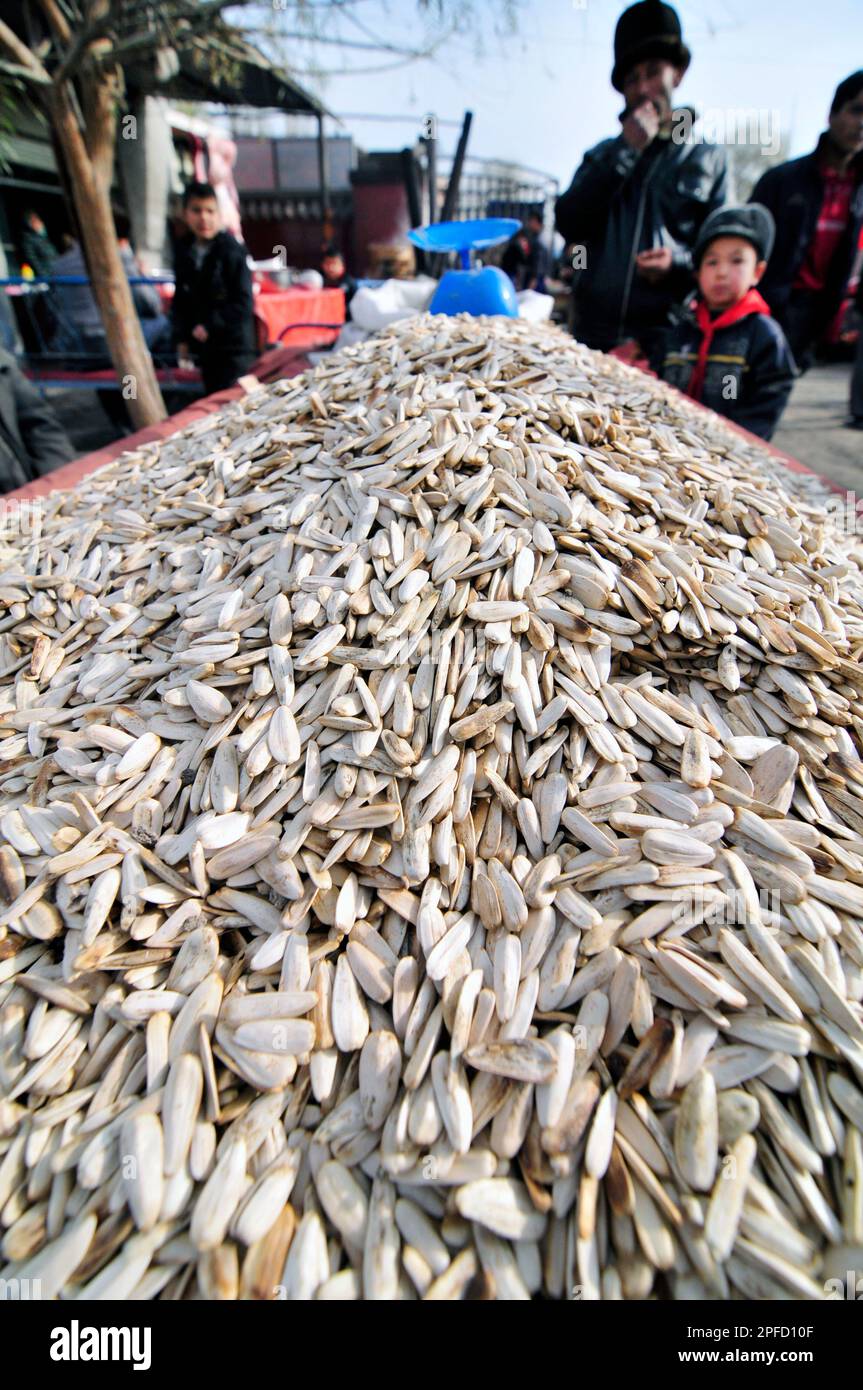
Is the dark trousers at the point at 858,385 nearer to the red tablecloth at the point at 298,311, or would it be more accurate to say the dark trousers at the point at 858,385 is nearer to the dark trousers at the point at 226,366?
the red tablecloth at the point at 298,311

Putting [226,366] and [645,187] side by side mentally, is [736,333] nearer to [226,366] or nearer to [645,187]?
[645,187]

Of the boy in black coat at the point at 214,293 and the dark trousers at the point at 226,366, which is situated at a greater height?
the boy in black coat at the point at 214,293

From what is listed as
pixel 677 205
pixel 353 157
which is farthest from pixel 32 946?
pixel 353 157

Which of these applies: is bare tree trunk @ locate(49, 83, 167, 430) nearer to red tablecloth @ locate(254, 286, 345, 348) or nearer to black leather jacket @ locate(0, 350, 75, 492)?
black leather jacket @ locate(0, 350, 75, 492)

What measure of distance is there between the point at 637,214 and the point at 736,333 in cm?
87

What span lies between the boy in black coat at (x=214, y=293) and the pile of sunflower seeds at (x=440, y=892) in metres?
2.72

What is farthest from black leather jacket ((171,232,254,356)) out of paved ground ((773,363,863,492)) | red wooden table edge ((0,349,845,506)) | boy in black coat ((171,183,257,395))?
paved ground ((773,363,863,492))

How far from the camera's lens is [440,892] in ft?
3.30

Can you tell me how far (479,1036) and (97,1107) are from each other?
18.8 inches

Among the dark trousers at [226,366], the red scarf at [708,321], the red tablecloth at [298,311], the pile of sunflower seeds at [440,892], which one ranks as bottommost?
the pile of sunflower seeds at [440,892]

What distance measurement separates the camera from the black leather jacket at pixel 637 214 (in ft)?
10.6

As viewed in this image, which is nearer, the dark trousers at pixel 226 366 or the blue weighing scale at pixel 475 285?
the blue weighing scale at pixel 475 285

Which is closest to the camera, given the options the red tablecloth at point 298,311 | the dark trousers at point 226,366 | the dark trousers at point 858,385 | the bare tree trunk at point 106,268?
the bare tree trunk at point 106,268

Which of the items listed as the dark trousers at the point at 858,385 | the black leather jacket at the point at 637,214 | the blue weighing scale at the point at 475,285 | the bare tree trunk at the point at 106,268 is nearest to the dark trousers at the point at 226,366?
the bare tree trunk at the point at 106,268
